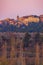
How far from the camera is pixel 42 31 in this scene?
1610 millimetres

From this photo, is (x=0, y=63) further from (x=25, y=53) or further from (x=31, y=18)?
(x=31, y=18)

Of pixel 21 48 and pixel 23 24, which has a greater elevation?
pixel 23 24

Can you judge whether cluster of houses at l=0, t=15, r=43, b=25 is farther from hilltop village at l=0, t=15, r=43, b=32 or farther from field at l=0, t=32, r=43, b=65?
field at l=0, t=32, r=43, b=65

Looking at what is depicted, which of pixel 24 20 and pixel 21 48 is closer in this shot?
pixel 21 48

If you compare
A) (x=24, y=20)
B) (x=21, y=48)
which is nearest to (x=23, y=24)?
(x=24, y=20)

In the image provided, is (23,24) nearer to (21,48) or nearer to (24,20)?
(24,20)

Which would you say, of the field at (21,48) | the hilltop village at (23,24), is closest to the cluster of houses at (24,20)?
the hilltop village at (23,24)

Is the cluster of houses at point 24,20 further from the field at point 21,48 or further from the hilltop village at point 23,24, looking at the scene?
the field at point 21,48

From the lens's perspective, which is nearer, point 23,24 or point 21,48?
point 21,48

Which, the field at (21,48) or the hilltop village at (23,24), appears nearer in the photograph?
the field at (21,48)

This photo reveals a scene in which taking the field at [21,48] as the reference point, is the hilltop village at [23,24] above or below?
above

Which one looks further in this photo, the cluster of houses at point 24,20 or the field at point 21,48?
the cluster of houses at point 24,20

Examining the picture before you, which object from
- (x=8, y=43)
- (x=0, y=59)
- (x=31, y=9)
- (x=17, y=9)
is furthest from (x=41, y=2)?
(x=0, y=59)

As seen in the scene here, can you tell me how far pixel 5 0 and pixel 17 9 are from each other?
0.43 ft
